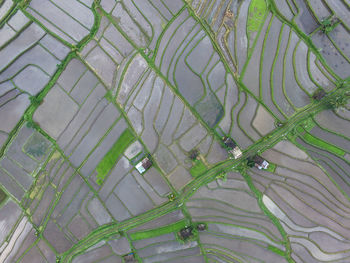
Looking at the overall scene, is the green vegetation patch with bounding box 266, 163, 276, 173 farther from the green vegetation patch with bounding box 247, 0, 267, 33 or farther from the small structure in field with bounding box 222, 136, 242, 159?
the green vegetation patch with bounding box 247, 0, 267, 33

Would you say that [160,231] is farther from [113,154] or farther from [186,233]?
[113,154]

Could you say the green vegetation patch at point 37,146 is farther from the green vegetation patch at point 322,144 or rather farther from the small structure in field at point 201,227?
the green vegetation patch at point 322,144

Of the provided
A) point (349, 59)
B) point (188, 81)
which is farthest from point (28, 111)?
point (349, 59)

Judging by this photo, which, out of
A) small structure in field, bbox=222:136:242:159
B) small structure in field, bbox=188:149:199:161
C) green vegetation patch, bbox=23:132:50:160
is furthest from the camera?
green vegetation patch, bbox=23:132:50:160

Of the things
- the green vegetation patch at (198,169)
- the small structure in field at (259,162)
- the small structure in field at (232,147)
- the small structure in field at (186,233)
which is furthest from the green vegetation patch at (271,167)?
the small structure in field at (186,233)

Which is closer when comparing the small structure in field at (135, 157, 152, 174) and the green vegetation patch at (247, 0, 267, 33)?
the small structure in field at (135, 157, 152, 174)

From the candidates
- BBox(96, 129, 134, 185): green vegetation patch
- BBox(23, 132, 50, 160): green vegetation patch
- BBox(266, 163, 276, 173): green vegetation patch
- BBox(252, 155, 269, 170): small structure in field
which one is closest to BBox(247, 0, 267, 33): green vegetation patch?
BBox(252, 155, 269, 170): small structure in field
